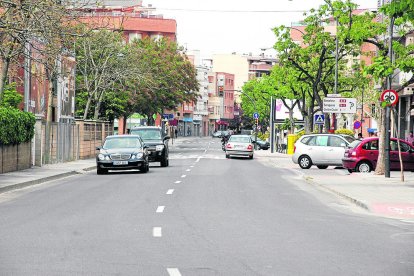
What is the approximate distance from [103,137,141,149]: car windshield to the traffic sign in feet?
43.7

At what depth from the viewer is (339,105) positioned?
1766 inches

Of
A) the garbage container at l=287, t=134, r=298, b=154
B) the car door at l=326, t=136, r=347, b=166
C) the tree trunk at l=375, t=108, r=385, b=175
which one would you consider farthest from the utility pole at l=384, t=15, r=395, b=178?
the garbage container at l=287, t=134, r=298, b=154

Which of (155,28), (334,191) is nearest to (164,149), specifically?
(334,191)

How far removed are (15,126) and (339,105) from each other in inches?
724

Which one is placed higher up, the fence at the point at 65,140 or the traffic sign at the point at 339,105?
the traffic sign at the point at 339,105

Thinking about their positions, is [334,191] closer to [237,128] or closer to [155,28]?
[155,28]

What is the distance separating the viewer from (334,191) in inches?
967

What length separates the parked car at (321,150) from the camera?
4119cm

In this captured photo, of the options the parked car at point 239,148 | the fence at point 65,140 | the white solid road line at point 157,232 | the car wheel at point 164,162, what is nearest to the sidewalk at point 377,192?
the white solid road line at point 157,232

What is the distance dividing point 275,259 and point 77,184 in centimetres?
1755

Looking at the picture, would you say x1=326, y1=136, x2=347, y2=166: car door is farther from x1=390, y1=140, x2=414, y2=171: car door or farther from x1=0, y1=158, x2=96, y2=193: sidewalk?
x1=0, y1=158, x2=96, y2=193: sidewalk

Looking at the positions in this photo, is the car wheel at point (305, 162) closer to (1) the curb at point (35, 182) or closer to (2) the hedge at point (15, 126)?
(1) the curb at point (35, 182)

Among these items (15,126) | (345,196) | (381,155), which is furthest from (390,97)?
(15,126)

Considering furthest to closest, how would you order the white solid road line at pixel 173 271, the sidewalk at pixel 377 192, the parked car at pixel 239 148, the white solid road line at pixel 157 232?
→ the parked car at pixel 239 148 < the sidewalk at pixel 377 192 < the white solid road line at pixel 157 232 < the white solid road line at pixel 173 271
